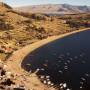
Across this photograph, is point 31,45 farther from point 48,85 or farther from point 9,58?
point 48,85

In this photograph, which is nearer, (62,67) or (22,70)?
(22,70)

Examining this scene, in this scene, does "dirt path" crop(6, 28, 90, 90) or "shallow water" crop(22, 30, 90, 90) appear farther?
"shallow water" crop(22, 30, 90, 90)

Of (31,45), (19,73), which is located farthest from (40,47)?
(19,73)

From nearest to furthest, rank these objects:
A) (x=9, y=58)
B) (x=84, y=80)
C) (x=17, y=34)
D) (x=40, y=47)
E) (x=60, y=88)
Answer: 1. (x=60, y=88)
2. (x=84, y=80)
3. (x=9, y=58)
4. (x=40, y=47)
5. (x=17, y=34)

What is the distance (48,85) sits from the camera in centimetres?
7831

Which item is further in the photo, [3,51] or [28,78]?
[3,51]

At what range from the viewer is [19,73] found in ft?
299

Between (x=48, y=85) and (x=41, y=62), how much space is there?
30654 mm

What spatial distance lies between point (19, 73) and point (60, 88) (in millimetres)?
20198

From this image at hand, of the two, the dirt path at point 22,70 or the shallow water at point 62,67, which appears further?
the shallow water at point 62,67

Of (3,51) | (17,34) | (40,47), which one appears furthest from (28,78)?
(17,34)

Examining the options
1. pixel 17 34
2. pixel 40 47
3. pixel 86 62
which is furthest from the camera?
pixel 17 34

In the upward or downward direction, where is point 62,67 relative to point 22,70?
upward

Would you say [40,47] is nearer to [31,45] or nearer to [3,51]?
[31,45]
